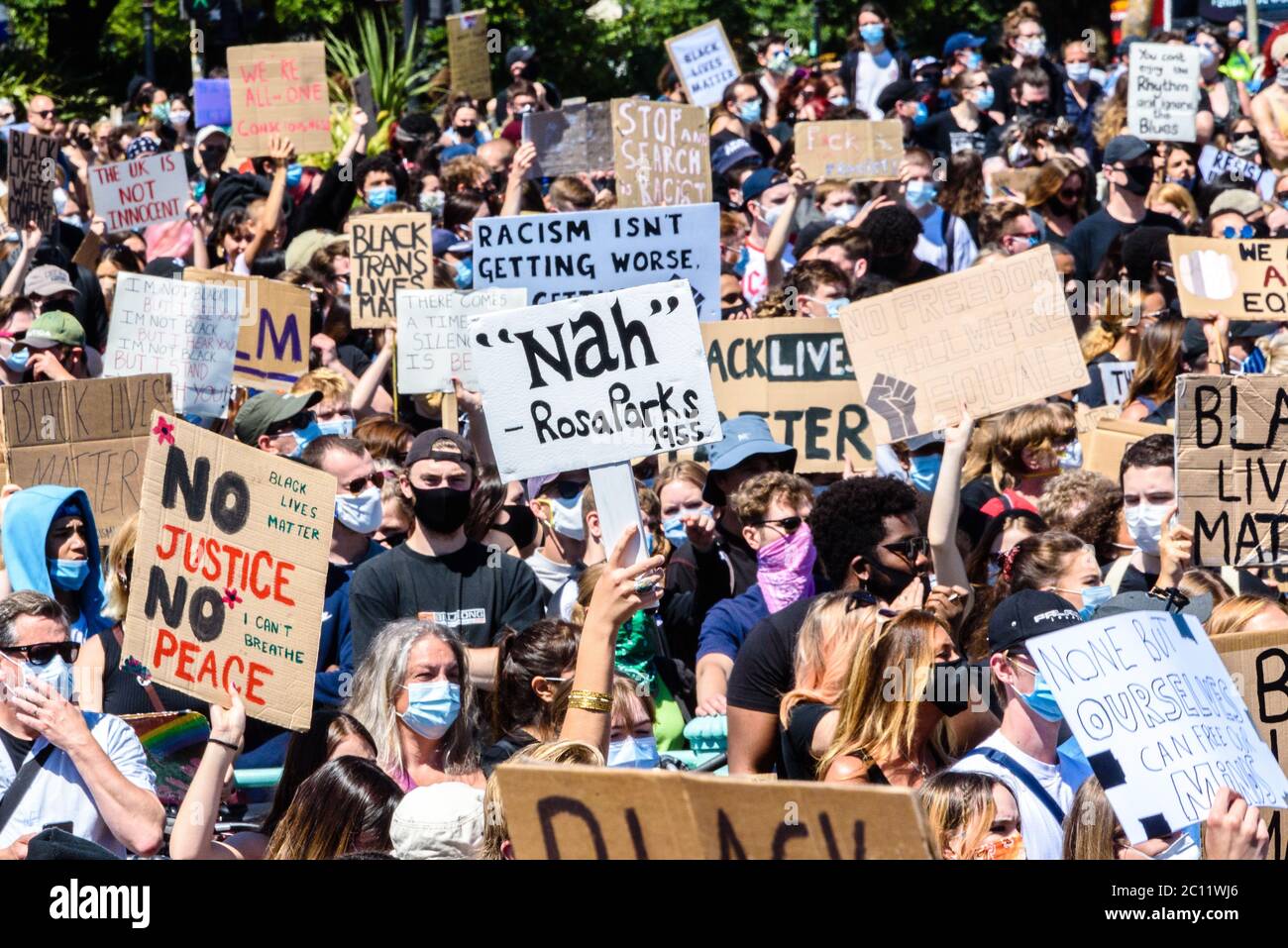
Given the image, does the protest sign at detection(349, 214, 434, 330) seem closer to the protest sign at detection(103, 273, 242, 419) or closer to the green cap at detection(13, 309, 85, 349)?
the protest sign at detection(103, 273, 242, 419)

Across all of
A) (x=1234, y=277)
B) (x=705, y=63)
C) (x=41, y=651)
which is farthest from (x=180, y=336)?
(x=705, y=63)

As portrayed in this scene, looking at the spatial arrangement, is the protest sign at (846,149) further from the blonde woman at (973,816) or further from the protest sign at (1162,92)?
the blonde woman at (973,816)

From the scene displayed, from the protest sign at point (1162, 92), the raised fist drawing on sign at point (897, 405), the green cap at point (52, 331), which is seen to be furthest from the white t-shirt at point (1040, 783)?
the protest sign at point (1162, 92)

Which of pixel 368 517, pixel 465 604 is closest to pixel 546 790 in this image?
pixel 465 604

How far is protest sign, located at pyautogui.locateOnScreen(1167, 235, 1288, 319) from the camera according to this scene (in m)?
9.30

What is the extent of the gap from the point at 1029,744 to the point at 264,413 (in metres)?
4.81

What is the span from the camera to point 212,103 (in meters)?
20.0

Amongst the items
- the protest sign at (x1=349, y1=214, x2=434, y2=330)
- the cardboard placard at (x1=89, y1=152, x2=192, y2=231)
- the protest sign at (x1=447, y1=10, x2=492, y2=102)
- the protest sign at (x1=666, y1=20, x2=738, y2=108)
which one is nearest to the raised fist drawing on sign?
the protest sign at (x1=349, y1=214, x2=434, y2=330)

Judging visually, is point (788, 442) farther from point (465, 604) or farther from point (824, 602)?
point (824, 602)

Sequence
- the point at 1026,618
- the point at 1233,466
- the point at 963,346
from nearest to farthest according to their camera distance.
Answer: the point at 1026,618 → the point at 1233,466 → the point at 963,346

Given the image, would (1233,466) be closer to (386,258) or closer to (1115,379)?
(1115,379)

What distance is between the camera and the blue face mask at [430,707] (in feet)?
17.4

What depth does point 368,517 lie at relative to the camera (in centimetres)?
727

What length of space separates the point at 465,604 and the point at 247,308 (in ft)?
12.5
